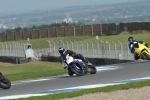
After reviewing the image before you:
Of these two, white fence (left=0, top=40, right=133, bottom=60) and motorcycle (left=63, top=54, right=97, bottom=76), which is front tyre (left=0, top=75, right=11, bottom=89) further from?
white fence (left=0, top=40, right=133, bottom=60)

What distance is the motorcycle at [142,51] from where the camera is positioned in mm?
26031

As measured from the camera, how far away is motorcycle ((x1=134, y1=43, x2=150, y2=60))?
26031mm

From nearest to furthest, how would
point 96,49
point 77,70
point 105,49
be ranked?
point 77,70 → point 105,49 → point 96,49

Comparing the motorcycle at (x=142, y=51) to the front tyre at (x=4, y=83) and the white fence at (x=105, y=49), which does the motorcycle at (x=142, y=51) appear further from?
the front tyre at (x=4, y=83)

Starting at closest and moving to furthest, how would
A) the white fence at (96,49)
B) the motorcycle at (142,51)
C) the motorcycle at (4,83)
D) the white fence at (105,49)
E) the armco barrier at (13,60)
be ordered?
the motorcycle at (4,83) → the motorcycle at (142,51) → the white fence at (105,49) → the white fence at (96,49) → the armco barrier at (13,60)

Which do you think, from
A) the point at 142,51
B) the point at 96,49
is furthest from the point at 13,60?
the point at 142,51

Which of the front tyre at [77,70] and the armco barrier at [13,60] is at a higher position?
the front tyre at [77,70]

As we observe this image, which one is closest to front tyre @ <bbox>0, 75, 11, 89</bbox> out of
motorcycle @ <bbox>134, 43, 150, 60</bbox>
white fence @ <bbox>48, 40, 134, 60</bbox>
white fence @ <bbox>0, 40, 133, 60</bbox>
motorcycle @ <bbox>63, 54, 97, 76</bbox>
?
motorcycle @ <bbox>63, 54, 97, 76</bbox>

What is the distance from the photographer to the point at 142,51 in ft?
86.0

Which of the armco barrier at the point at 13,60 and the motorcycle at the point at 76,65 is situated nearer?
the motorcycle at the point at 76,65

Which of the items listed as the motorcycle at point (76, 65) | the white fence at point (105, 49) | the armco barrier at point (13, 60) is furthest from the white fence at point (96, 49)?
the motorcycle at point (76, 65)

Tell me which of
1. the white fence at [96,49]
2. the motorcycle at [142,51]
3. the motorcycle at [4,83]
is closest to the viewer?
the motorcycle at [4,83]

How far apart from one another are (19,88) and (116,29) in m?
51.1

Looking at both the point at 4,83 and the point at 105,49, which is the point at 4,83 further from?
the point at 105,49
